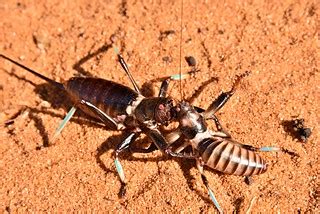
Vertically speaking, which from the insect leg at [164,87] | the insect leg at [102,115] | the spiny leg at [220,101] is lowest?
the insect leg at [102,115]

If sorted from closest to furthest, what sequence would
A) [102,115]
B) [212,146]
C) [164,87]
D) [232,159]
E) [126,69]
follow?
[232,159]
[212,146]
[102,115]
[164,87]
[126,69]

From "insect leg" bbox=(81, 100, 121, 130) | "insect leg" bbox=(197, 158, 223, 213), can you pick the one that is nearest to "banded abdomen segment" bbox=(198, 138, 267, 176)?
"insect leg" bbox=(197, 158, 223, 213)

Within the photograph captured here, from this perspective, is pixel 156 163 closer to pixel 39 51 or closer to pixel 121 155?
pixel 121 155

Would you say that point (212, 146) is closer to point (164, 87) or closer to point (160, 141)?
point (160, 141)

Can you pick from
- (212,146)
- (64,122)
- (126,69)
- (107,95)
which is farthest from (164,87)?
(64,122)

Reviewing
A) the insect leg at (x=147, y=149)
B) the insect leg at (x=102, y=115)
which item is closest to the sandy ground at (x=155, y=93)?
the insect leg at (x=147, y=149)

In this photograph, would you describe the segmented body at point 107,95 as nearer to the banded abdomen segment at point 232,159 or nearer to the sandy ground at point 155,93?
the sandy ground at point 155,93
